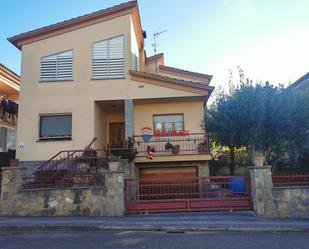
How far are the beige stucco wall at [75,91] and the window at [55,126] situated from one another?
30cm

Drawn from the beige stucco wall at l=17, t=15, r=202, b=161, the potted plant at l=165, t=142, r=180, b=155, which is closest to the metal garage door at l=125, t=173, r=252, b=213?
the potted plant at l=165, t=142, r=180, b=155

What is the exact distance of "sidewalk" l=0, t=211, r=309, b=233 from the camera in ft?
26.8

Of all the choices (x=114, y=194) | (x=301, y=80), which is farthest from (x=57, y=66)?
(x=301, y=80)

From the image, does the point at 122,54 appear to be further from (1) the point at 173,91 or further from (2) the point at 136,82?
(1) the point at 173,91

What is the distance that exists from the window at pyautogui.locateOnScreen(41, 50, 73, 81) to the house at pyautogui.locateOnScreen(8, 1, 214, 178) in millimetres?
52

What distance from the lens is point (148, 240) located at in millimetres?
7004

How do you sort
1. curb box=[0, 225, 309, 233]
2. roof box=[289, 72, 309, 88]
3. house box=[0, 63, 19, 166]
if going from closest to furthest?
1. curb box=[0, 225, 309, 233]
2. house box=[0, 63, 19, 166]
3. roof box=[289, 72, 309, 88]

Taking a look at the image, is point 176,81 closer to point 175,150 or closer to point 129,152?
point 175,150

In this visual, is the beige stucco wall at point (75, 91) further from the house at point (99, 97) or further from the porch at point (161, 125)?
the porch at point (161, 125)

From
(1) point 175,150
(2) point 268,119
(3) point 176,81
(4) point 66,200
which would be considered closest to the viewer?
(4) point 66,200

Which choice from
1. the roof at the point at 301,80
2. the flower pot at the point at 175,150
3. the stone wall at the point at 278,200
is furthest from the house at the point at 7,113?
the roof at the point at 301,80

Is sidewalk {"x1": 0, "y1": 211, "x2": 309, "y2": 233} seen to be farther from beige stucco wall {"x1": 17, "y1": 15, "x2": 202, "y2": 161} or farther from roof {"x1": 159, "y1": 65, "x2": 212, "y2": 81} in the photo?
roof {"x1": 159, "y1": 65, "x2": 212, "y2": 81}

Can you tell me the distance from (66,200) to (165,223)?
12.6ft

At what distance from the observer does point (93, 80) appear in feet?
50.1
